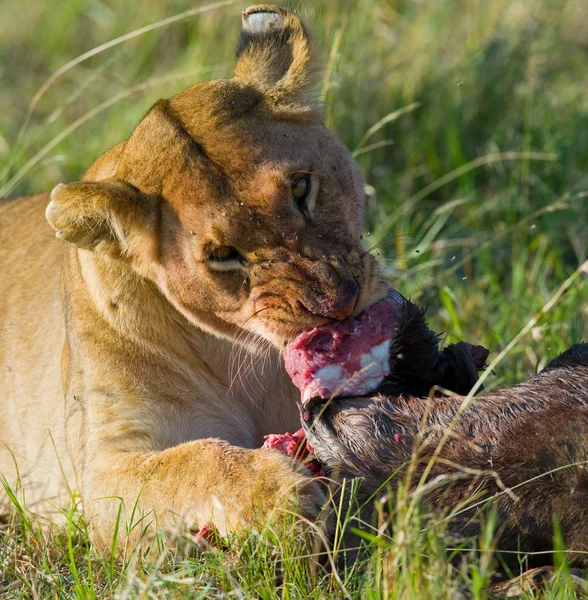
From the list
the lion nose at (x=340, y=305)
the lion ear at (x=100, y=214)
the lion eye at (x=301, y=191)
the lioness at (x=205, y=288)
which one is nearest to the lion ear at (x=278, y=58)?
the lioness at (x=205, y=288)

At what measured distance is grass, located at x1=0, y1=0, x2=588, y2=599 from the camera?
295cm

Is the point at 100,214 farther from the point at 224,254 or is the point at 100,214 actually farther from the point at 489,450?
the point at 489,450

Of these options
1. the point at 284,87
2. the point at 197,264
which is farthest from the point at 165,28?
the point at 197,264

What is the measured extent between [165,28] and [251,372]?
16.3 feet

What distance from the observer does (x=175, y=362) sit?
3.46 meters

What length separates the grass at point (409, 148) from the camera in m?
2.95

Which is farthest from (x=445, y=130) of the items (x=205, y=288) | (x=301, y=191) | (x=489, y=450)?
(x=489, y=450)

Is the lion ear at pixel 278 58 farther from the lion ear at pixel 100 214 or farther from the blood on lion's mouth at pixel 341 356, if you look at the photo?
the blood on lion's mouth at pixel 341 356

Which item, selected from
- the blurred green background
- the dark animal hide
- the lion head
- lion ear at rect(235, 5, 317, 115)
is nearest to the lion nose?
the lion head

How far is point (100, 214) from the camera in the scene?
312cm

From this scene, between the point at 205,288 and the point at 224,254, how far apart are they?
0.13 meters

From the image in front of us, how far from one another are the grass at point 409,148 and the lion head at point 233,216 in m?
0.50

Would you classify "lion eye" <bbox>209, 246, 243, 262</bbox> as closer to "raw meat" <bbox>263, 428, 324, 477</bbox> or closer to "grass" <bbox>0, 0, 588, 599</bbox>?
"raw meat" <bbox>263, 428, 324, 477</bbox>

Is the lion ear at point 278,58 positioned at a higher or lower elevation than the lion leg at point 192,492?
higher
